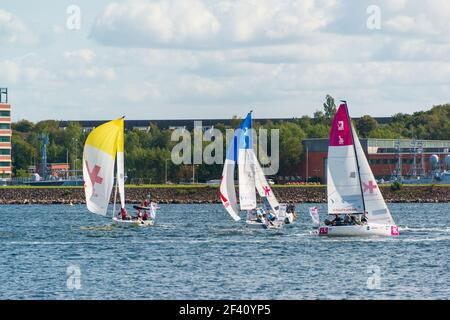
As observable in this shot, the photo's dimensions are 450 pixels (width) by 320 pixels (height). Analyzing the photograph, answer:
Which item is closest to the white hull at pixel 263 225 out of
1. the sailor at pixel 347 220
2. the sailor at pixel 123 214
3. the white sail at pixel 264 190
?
the white sail at pixel 264 190

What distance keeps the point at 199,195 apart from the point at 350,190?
106 m

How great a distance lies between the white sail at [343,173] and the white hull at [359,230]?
1.11 meters

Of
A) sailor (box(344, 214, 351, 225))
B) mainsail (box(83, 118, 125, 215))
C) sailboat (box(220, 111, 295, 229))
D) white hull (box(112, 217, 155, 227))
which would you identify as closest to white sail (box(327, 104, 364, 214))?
sailor (box(344, 214, 351, 225))

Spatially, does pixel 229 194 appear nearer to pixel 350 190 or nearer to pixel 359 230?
pixel 350 190

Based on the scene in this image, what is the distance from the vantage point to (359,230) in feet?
251

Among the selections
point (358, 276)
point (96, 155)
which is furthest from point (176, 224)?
point (358, 276)

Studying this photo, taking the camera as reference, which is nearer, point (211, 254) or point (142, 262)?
→ point (142, 262)

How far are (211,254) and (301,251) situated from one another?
546cm

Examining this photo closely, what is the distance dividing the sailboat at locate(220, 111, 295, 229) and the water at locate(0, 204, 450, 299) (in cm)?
139

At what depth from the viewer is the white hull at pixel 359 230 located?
76438 millimetres

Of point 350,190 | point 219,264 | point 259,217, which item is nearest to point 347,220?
point 350,190

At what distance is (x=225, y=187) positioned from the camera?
3620 inches

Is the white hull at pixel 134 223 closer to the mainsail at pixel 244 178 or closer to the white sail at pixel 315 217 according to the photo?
the mainsail at pixel 244 178
